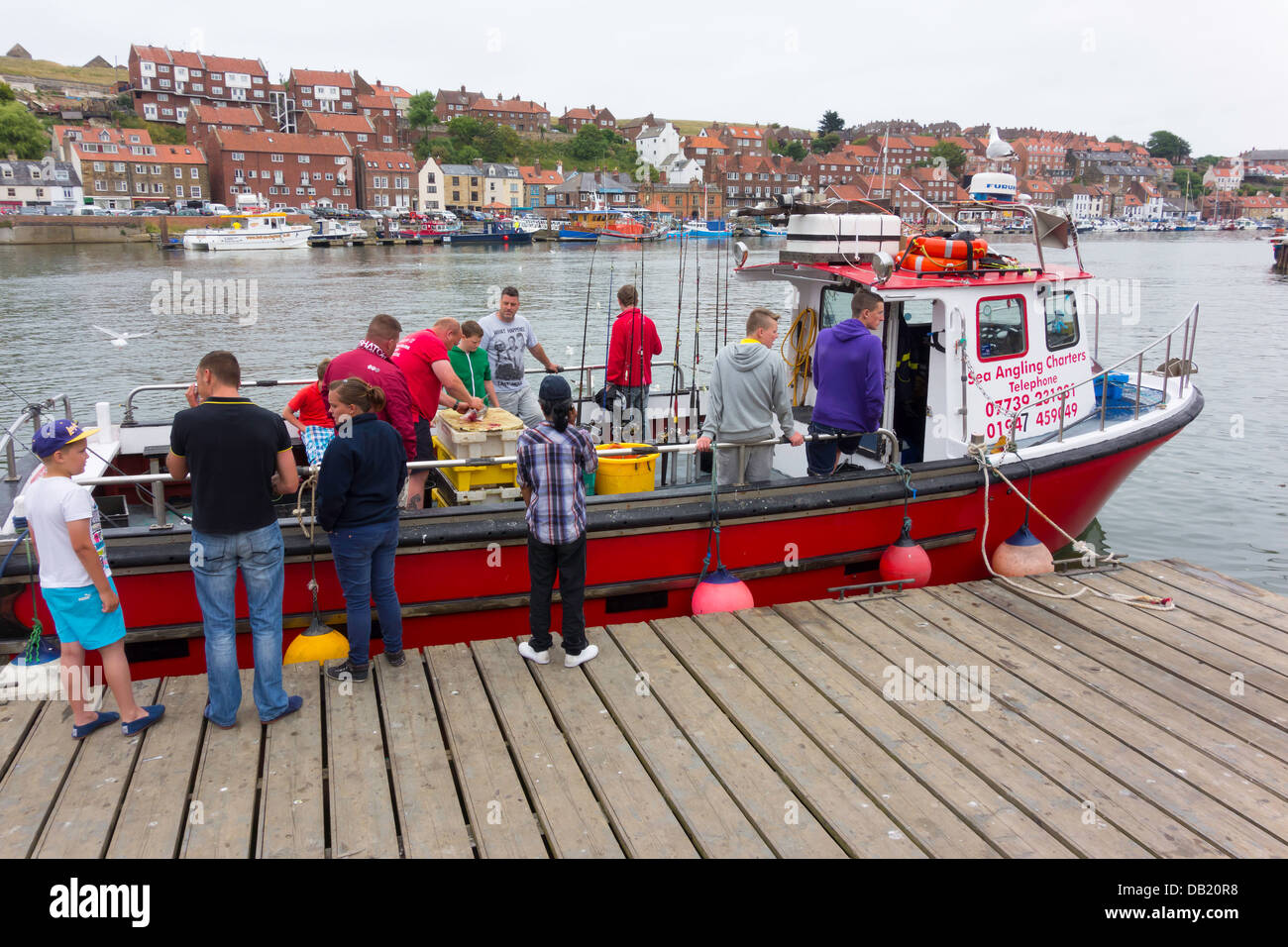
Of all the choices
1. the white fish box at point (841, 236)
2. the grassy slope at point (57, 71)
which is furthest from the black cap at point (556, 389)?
the grassy slope at point (57, 71)

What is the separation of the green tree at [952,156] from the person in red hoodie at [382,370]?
4880 cm

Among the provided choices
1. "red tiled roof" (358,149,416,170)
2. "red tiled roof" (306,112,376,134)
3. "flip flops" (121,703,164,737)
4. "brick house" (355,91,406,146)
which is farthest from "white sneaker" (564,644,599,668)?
"brick house" (355,91,406,146)

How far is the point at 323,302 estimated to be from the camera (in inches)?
1460

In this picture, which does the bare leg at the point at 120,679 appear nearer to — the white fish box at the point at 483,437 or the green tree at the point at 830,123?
the white fish box at the point at 483,437

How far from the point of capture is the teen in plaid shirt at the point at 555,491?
491 centimetres

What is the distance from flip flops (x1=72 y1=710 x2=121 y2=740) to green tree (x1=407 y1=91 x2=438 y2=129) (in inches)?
5929

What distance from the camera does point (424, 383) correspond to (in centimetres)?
653

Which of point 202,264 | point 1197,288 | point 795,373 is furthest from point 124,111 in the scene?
point 795,373

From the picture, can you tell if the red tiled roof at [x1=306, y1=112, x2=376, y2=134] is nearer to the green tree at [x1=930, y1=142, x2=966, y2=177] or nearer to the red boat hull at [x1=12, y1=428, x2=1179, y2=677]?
the green tree at [x1=930, y1=142, x2=966, y2=177]

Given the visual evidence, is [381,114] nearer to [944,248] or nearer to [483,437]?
[944,248]

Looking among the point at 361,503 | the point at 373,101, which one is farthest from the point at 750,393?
the point at 373,101

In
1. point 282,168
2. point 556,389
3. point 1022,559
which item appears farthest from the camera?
point 282,168

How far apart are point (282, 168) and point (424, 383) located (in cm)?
10438

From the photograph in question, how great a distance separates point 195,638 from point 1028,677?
16.6 ft
